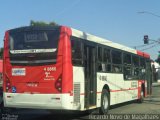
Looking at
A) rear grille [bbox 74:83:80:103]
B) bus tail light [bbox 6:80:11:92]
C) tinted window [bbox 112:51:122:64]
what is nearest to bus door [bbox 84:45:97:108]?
rear grille [bbox 74:83:80:103]

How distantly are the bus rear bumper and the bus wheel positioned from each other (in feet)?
11.5

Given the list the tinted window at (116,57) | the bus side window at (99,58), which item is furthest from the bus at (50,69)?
the tinted window at (116,57)

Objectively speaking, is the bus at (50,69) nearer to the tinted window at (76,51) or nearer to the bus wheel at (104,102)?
the tinted window at (76,51)

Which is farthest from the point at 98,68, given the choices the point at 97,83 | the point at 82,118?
the point at 82,118

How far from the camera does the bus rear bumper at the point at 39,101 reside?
13.6 meters

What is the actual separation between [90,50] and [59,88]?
292 cm

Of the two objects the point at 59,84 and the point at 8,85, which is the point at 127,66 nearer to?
the point at 59,84

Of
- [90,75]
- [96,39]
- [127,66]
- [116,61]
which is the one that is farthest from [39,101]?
[127,66]

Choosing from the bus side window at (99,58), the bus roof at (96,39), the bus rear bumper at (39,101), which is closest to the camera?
the bus rear bumper at (39,101)

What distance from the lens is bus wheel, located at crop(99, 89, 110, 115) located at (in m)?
17.1

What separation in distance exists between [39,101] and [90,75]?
277 centimetres

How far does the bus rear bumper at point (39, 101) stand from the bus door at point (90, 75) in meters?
1.79

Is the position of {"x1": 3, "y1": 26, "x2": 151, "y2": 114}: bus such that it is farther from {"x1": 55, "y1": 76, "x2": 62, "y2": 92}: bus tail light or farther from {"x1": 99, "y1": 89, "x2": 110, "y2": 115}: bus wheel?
{"x1": 99, "y1": 89, "x2": 110, "y2": 115}: bus wheel

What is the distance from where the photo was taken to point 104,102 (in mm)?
17547
